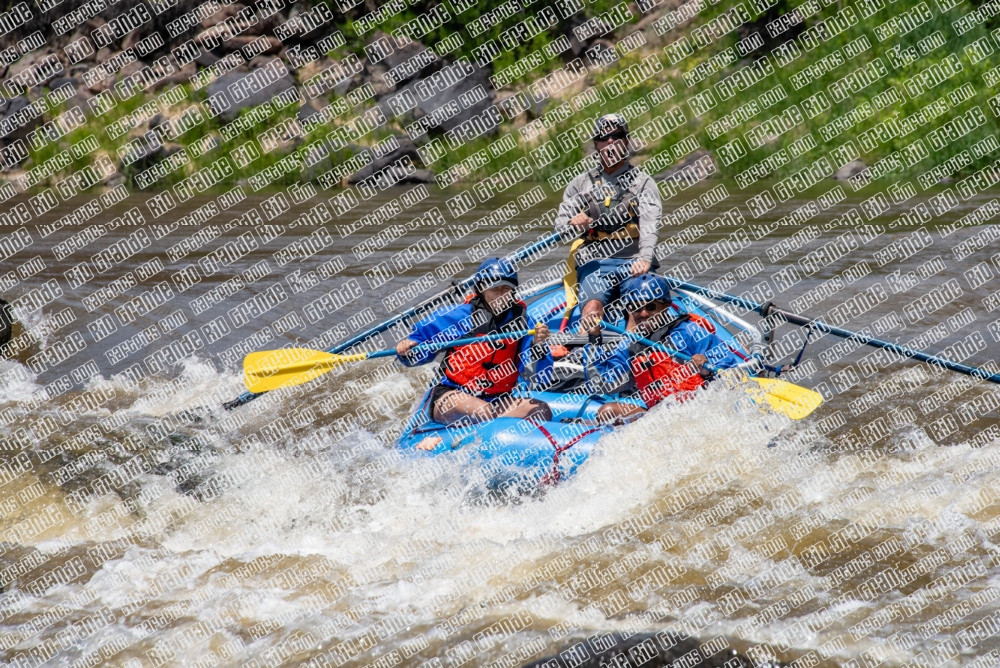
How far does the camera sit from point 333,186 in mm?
15711

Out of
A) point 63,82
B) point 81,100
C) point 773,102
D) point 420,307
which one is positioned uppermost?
point 63,82

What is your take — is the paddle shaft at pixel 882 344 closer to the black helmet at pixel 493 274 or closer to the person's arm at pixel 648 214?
the person's arm at pixel 648 214

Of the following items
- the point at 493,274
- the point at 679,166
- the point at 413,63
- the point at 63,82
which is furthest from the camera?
the point at 63,82

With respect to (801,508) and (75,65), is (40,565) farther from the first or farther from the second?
(75,65)

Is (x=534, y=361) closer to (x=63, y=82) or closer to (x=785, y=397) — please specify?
(x=785, y=397)

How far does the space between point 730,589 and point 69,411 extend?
5.62m

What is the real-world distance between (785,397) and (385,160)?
10.5 m

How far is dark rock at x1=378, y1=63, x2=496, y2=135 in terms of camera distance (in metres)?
16.0

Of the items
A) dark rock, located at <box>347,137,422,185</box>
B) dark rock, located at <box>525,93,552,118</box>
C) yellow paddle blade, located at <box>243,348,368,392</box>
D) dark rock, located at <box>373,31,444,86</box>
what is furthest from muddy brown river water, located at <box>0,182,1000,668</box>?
dark rock, located at <box>373,31,444,86</box>

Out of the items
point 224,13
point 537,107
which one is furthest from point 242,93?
point 537,107

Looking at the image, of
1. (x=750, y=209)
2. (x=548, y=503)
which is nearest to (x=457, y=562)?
(x=548, y=503)

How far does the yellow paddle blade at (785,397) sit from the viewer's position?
633 cm

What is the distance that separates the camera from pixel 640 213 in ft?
23.0

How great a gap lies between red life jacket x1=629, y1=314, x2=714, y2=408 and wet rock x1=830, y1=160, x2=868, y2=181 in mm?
7754
